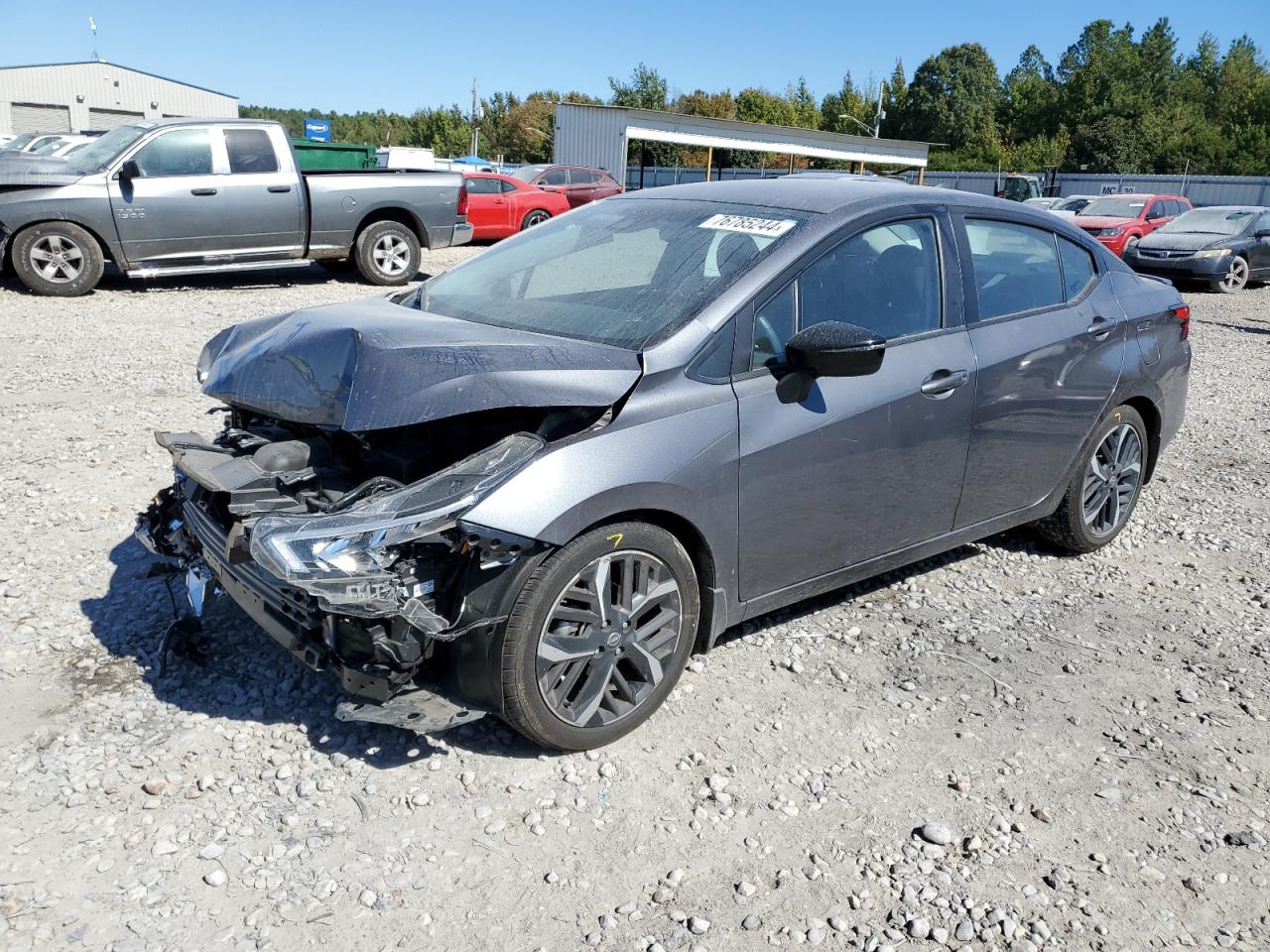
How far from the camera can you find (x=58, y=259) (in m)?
11.1

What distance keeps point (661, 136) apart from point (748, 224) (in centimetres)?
3191

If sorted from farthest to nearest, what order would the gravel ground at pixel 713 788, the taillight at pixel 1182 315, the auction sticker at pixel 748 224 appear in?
the taillight at pixel 1182 315 < the auction sticker at pixel 748 224 < the gravel ground at pixel 713 788

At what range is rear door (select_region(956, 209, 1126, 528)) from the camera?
4180 millimetres

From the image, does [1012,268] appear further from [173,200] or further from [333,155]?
[333,155]

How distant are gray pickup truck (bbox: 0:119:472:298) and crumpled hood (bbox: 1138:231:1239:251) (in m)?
12.3

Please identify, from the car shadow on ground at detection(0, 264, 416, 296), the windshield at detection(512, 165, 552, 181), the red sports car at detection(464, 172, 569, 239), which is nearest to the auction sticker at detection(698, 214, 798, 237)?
the car shadow on ground at detection(0, 264, 416, 296)

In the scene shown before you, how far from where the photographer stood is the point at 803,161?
53.9 metres

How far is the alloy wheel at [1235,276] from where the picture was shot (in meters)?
16.9

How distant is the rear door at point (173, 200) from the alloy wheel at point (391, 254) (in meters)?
1.90

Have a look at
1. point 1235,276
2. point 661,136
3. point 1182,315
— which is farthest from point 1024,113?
point 1182,315

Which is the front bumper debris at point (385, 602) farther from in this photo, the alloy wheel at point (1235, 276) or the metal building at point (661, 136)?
the metal building at point (661, 136)

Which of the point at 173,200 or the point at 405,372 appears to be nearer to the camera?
the point at 405,372

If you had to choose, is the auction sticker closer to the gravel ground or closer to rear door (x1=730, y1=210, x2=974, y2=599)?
rear door (x1=730, y1=210, x2=974, y2=599)

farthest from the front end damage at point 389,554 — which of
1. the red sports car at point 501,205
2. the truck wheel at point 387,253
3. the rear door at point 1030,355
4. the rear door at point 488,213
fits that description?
the rear door at point 488,213
